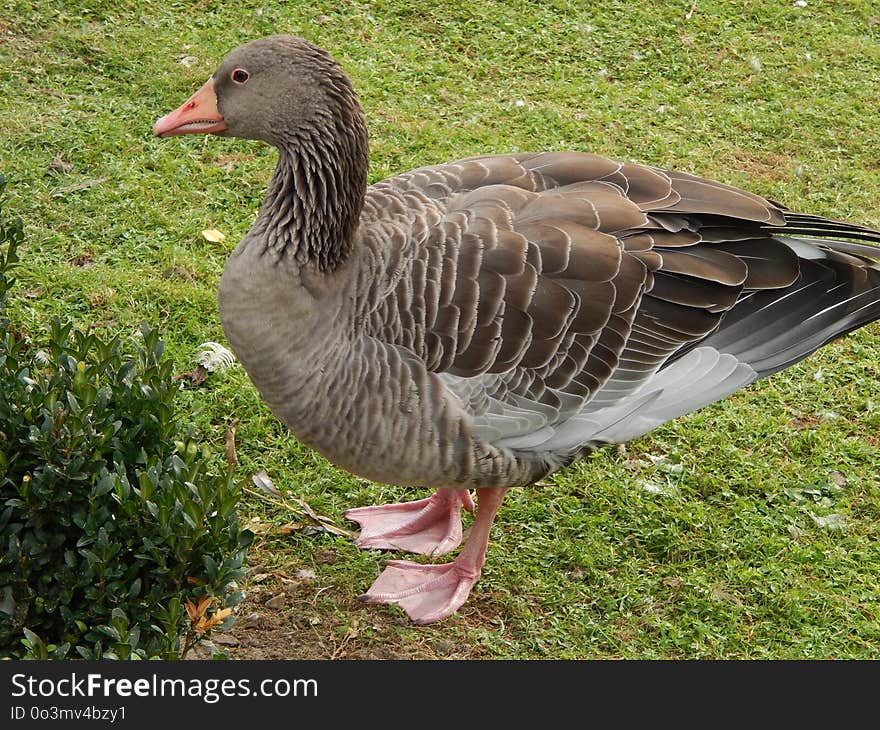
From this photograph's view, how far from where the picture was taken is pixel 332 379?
3.71 m

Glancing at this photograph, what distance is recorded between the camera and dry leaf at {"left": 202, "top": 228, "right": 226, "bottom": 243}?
19.5ft

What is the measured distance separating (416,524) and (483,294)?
4.71 ft

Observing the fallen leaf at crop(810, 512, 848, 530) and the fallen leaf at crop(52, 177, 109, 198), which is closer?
the fallen leaf at crop(810, 512, 848, 530)

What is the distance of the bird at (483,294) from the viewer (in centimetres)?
372

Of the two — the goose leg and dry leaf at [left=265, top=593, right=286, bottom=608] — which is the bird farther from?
dry leaf at [left=265, top=593, right=286, bottom=608]

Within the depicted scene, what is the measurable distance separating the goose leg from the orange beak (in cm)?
188

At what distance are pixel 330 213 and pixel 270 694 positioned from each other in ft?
5.70

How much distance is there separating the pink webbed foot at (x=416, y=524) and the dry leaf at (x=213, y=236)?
2084 mm

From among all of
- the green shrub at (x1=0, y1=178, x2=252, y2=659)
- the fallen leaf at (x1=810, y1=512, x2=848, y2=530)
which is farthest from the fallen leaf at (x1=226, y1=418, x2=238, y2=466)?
the fallen leaf at (x1=810, y1=512, x2=848, y2=530)

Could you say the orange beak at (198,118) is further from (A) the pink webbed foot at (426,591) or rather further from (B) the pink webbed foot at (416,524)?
(A) the pink webbed foot at (426,591)

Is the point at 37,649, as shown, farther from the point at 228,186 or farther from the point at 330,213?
the point at 228,186

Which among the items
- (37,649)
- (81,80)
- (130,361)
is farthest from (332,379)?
(81,80)

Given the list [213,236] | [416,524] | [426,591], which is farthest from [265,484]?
[213,236]

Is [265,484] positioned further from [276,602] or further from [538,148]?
[538,148]
